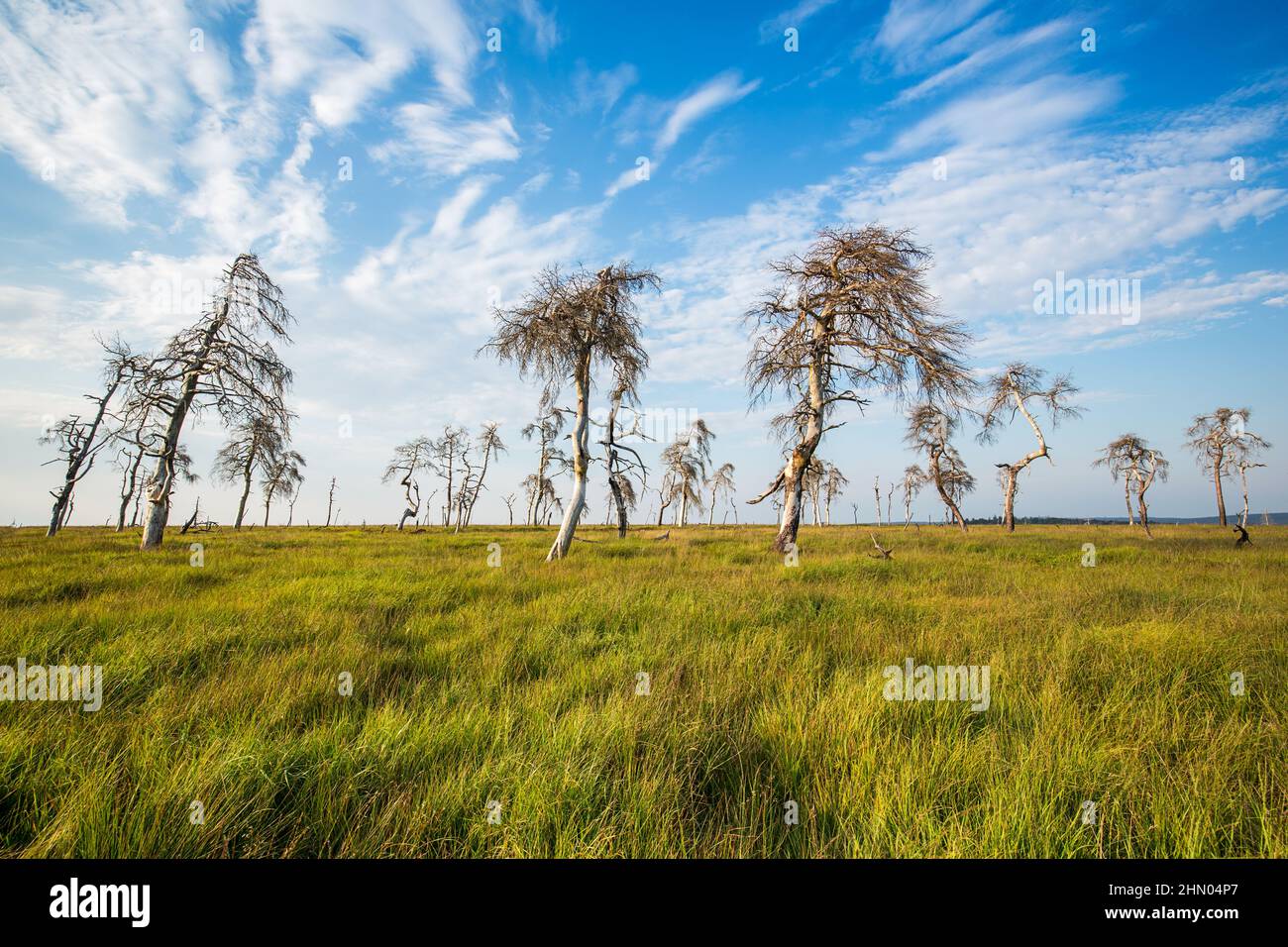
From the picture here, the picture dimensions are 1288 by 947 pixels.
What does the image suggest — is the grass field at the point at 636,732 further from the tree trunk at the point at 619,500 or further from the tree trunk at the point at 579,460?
the tree trunk at the point at 619,500

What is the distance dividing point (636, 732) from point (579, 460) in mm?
10653

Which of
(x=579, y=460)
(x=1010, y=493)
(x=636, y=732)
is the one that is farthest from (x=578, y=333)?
(x=1010, y=493)

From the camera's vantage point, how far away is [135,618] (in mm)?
5430

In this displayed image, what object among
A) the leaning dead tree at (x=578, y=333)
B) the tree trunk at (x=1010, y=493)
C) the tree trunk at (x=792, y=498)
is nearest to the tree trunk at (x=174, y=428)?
the leaning dead tree at (x=578, y=333)

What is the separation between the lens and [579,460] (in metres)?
13.2

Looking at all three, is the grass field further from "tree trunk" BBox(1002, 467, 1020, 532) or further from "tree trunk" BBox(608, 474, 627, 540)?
"tree trunk" BBox(1002, 467, 1020, 532)

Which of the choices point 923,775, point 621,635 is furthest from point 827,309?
point 923,775

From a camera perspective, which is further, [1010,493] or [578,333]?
[1010,493]

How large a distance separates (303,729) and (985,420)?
33.6m

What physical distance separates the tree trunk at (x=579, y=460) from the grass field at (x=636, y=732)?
6.23 m

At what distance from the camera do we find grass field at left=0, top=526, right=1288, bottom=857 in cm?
206

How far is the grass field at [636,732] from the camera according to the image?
6.76 ft

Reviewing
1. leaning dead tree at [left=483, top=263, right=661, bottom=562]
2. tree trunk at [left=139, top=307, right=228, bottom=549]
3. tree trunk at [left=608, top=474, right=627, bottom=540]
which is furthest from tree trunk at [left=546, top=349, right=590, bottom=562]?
tree trunk at [left=139, top=307, right=228, bottom=549]

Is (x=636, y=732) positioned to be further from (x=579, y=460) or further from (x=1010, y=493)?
(x=1010, y=493)
